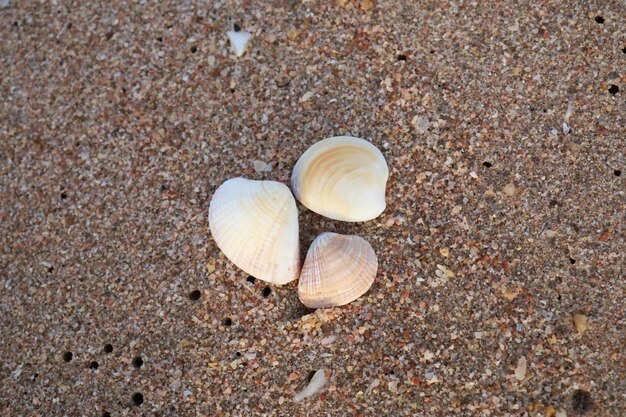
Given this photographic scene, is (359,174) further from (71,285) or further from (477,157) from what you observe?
(71,285)

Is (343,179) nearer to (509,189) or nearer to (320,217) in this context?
(320,217)

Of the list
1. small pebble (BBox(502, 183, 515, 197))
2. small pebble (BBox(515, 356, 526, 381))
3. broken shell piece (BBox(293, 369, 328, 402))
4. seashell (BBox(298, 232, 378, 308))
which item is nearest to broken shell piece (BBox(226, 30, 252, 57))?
seashell (BBox(298, 232, 378, 308))

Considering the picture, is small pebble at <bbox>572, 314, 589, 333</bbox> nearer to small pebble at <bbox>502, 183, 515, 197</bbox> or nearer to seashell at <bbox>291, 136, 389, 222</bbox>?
small pebble at <bbox>502, 183, 515, 197</bbox>

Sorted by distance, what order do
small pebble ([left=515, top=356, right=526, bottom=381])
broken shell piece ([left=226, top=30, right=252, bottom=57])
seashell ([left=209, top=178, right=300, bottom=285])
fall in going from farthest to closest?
broken shell piece ([left=226, top=30, right=252, bottom=57]) < seashell ([left=209, top=178, right=300, bottom=285]) < small pebble ([left=515, top=356, right=526, bottom=381])

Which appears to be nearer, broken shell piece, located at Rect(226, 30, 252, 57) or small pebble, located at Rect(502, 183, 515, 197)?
small pebble, located at Rect(502, 183, 515, 197)

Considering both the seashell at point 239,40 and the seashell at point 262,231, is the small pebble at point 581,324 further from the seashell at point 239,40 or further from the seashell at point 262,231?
the seashell at point 239,40

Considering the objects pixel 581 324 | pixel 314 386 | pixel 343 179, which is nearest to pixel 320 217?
pixel 343 179

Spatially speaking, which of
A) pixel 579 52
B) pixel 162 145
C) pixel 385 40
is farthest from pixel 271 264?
pixel 579 52
